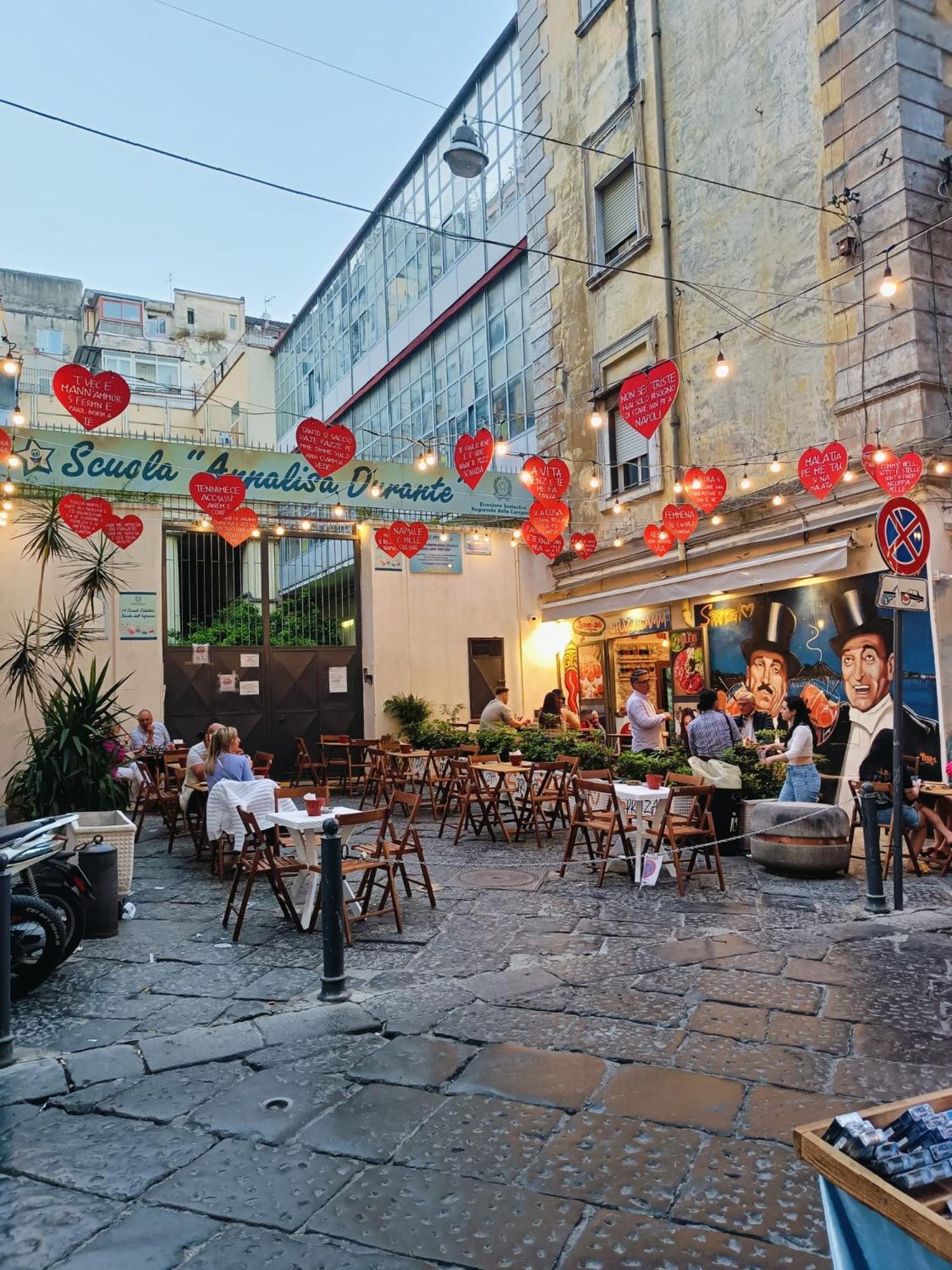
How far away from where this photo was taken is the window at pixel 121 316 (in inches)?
1346

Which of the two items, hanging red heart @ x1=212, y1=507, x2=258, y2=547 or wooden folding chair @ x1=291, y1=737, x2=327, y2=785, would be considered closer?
hanging red heart @ x1=212, y1=507, x2=258, y2=547

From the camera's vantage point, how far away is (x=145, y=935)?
592 cm

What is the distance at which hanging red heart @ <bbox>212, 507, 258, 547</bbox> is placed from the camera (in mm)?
10344

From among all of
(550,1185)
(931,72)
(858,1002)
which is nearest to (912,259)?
(931,72)

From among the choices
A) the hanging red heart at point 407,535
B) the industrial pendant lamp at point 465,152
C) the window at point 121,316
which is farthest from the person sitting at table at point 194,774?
the window at point 121,316

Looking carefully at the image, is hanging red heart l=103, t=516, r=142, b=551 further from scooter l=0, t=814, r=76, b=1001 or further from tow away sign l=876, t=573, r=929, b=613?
tow away sign l=876, t=573, r=929, b=613

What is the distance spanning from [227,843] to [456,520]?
31.8 feet

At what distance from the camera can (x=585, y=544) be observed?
14.3 metres

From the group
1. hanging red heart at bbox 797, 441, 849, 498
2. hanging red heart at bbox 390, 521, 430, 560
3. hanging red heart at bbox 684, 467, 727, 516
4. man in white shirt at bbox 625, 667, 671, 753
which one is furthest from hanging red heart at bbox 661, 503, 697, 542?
hanging red heart at bbox 390, 521, 430, 560

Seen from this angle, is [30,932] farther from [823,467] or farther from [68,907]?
[823,467]

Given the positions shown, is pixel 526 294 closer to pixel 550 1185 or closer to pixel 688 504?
pixel 688 504

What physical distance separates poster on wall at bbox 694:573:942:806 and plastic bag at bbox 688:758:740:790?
224cm

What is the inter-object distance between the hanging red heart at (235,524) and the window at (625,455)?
608 centimetres

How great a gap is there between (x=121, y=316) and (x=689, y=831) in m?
35.0
